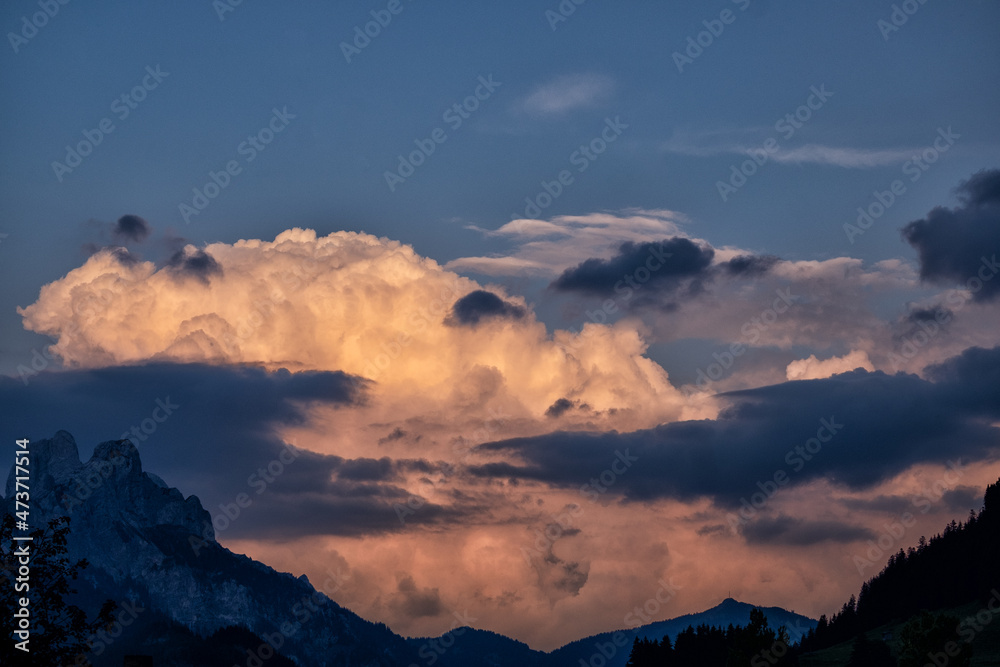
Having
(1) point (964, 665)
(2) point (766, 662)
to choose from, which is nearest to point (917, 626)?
(1) point (964, 665)

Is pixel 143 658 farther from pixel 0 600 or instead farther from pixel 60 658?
pixel 0 600

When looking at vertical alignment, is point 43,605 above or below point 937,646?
below

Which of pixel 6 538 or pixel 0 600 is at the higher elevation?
pixel 6 538

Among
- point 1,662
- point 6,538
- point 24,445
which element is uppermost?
point 24,445

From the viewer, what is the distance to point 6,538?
5356 cm

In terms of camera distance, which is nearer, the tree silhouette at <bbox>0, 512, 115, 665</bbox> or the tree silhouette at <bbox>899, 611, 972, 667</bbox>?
the tree silhouette at <bbox>0, 512, 115, 665</bbox>

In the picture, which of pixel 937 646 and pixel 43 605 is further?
pixel 937 646

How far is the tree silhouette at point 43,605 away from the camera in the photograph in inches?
1994

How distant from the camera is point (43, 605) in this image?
5225cm

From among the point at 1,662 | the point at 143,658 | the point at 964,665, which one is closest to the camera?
the point at 1,662

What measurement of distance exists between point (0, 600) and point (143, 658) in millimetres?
10032

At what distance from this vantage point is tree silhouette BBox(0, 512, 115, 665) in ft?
166

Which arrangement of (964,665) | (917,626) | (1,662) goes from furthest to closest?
(917,626) < (964,665) < (1,662)

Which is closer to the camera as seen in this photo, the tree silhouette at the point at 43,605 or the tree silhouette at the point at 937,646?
the tree silhouette at the point at 43,605
